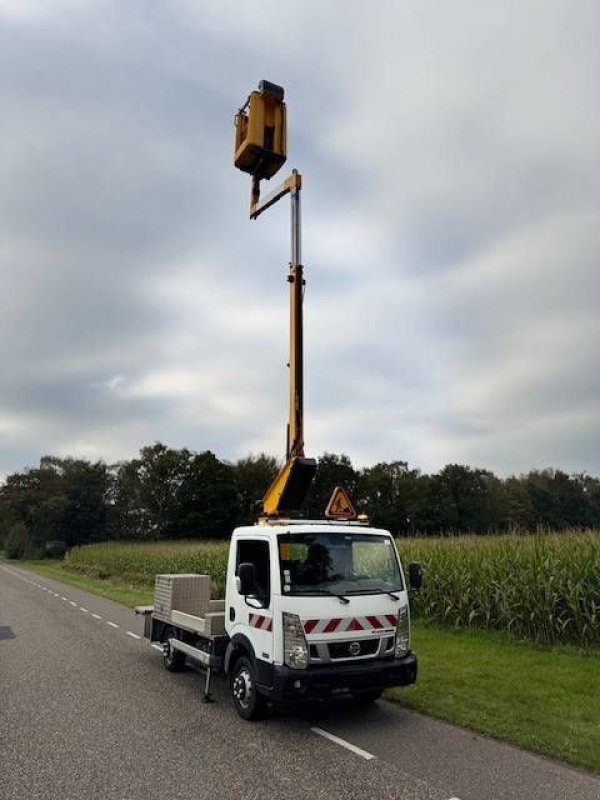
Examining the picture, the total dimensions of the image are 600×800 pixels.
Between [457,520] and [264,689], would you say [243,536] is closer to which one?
[264,689]

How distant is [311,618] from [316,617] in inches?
2.4

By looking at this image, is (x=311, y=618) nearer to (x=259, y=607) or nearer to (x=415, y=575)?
(x=259, y=607)

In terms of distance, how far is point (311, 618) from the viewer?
7230 mm

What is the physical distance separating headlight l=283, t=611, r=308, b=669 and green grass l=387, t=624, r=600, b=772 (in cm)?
223

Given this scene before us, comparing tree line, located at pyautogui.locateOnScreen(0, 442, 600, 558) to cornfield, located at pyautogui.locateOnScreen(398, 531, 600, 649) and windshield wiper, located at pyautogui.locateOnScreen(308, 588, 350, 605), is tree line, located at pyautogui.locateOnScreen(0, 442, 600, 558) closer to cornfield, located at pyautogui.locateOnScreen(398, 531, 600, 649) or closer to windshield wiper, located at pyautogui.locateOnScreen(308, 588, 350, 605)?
cornfield, located at pyautogui.locateOnScreen(398, 531, 600, 649)

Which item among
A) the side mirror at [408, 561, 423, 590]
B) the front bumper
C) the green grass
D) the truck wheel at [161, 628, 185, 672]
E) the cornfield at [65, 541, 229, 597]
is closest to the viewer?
the front bumper

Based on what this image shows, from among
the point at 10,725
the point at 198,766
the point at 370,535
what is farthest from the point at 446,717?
the point at 10,725

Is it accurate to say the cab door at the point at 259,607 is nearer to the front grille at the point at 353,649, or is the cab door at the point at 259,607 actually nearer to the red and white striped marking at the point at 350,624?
the red and white striped marking at the point at 350,624

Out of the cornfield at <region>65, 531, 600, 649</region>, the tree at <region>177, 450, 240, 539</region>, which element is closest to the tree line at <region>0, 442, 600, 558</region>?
the tree at <region>177, 450, 240, 539</region>

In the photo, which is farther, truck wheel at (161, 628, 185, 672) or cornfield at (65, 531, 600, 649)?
cornfield at (65, 531, 600, 649)

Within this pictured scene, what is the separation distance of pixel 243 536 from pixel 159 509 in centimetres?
9177

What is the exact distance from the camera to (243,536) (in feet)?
28.7

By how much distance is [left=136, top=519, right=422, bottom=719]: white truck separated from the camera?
718cm

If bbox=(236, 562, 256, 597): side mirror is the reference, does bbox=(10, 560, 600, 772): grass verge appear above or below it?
below
